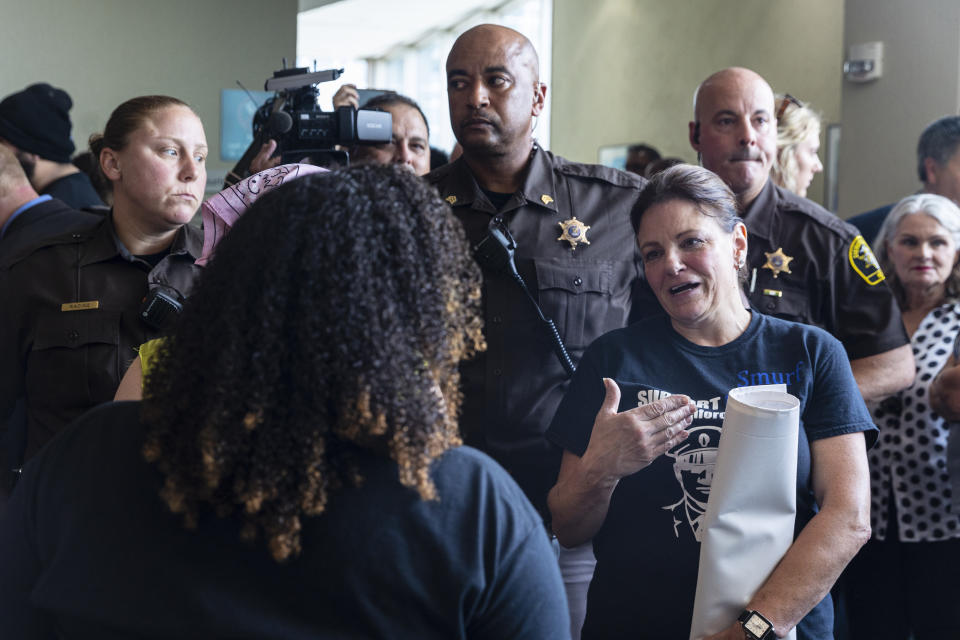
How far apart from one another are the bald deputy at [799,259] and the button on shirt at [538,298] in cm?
29

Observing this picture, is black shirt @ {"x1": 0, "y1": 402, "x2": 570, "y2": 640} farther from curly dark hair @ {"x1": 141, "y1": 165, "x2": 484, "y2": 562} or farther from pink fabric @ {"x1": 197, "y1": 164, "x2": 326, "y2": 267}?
pink fabric @ {"x1": 197, "y1": 164, "x2": 326, "y2": 267}

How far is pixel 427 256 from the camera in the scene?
95 centimetres

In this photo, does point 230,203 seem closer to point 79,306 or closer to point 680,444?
point 79,306

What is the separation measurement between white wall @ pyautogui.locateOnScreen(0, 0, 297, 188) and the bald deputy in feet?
9.65

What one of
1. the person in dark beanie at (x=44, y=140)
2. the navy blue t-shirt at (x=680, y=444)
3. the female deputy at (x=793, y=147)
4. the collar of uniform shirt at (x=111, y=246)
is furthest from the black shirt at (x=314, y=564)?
the person in dark beanie at (x=44, y=140)

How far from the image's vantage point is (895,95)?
4.08 meters

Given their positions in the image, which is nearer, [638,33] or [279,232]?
[279,232]

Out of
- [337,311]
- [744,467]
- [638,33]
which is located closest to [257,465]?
[337,311]

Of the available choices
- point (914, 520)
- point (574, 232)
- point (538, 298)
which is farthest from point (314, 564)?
point (914, 520)

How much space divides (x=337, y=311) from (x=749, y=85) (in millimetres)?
1729

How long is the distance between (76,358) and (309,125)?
0.70 metres

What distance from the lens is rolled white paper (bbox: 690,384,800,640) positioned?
1.35m

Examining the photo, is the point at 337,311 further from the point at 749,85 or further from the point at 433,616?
the point at 749,85

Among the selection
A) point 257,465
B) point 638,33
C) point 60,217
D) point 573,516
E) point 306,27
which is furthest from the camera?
point 306,27
